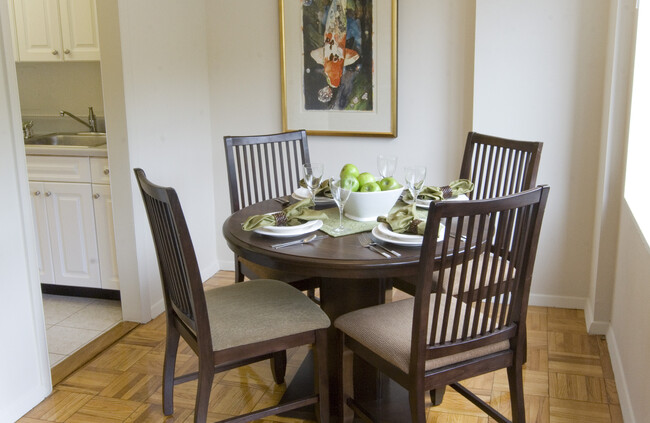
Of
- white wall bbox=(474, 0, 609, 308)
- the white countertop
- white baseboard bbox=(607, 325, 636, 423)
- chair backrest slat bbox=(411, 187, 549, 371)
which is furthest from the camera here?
the white countertop

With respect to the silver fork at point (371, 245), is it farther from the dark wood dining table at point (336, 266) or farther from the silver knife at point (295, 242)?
the silver knife at point (295, 242)

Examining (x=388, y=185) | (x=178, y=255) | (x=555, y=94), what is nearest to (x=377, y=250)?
(x=388, y=185)

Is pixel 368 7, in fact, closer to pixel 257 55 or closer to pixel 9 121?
pixel 257 55

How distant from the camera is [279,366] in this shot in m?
2.57

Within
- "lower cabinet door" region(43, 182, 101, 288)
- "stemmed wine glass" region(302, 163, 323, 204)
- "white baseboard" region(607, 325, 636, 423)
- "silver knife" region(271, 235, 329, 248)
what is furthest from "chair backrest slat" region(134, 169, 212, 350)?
"white baseboard" region(607, 325, 636, 423)

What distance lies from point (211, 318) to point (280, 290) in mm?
314

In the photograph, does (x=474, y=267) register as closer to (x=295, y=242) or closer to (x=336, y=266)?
(x=336, y=266)

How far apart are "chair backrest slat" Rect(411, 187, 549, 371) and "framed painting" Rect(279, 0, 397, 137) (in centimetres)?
168

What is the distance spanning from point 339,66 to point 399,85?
1.12 feet

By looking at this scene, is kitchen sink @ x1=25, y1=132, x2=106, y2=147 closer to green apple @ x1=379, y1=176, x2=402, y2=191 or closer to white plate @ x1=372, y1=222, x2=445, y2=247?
green apple @ x1=379, y1=176, x2=402, y2=191

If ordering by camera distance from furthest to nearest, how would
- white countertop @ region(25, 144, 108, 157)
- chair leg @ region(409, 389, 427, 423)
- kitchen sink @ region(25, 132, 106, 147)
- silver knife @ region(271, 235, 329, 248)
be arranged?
kitchen sink @ region(25, 132, 106, 147) < white countertop @ region(25, 144, 108, 157) < silver knife @ region(271, 235, 329, 248) < chair leg @ region(409, 389, 427, 423)

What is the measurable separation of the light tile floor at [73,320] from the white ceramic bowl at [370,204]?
152cm

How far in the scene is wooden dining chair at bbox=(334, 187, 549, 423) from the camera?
5.54 ft

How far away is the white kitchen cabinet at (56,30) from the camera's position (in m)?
3.36
